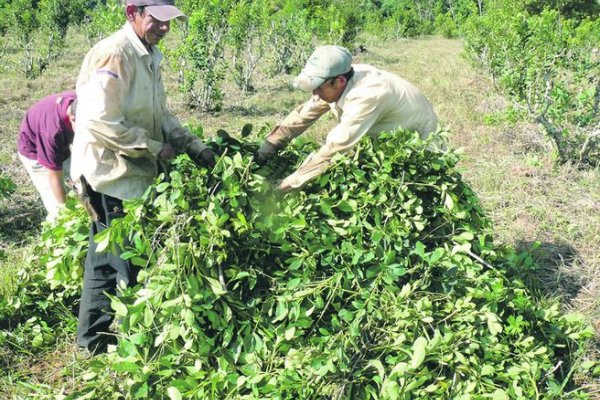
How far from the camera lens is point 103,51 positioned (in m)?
2.53

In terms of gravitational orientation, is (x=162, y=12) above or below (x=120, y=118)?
above

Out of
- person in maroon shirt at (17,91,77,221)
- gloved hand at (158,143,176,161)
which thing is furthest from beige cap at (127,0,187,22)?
person in maroon shirt at (17,91,77,221)

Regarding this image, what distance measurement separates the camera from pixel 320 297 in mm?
2473

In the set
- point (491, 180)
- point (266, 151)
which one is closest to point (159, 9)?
point (266, 151)

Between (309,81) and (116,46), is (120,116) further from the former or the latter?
(309,81)

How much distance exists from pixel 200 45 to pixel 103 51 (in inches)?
259

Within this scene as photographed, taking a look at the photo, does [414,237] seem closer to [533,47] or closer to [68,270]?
[68,270]

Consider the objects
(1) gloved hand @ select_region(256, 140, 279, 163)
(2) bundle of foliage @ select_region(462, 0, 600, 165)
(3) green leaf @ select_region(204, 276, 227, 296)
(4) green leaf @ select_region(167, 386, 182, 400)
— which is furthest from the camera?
(2) bundle of foliage @ select_region(462, 0, 600, 165)

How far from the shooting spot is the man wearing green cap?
2768 mm

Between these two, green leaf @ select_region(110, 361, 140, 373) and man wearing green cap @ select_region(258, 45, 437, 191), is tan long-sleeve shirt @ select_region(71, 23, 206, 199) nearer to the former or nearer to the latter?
man wearing green cap @ select_region(258, 45, 437, 191)

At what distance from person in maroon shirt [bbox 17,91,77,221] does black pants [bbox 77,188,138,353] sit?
33.0 inches

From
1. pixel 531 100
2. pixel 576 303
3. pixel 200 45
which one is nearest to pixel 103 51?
pixel 576 303

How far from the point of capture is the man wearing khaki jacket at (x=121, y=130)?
98.7 inches

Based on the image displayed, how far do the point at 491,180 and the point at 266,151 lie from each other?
312 cm
